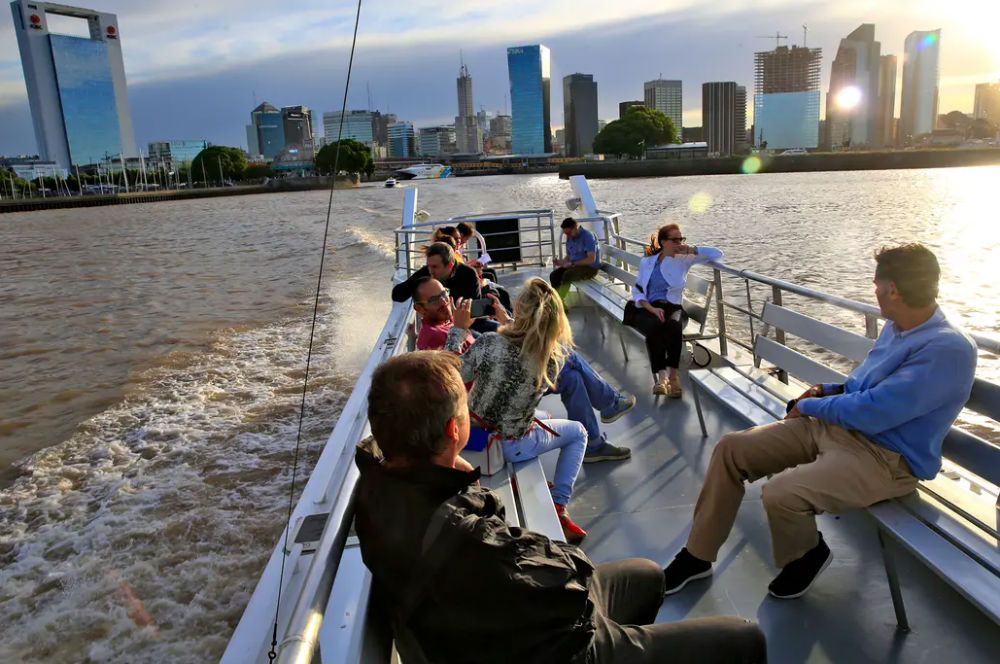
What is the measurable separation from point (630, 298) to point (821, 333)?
12.0 feet

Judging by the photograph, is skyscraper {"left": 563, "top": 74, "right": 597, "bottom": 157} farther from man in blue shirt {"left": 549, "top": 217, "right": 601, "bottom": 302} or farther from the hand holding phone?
the hand holding phone

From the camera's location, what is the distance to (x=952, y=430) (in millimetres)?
2623

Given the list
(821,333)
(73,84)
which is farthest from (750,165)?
(73,84)

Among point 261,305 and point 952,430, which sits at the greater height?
point 952,430

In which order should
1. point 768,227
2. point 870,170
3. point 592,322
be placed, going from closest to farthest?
1. point 592,322
2. point 768,227
3. point 870,170

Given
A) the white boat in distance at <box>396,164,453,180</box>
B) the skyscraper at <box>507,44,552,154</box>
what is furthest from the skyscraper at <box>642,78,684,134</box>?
the white boat in distance at <box>396,164,453,180</box>

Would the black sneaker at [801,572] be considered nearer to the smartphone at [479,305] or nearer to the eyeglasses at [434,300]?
the eyeglasses at [434,300]

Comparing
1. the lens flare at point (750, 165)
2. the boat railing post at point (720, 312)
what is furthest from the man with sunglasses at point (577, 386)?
the lens flare at point (750, 165)

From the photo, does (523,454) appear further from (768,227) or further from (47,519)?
(768,227)

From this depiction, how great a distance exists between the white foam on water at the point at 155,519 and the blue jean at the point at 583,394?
2.40 metres

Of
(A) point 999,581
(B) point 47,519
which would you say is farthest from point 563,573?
(B) point 47,519

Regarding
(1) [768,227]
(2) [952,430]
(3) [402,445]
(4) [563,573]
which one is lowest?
(1) [768,227]

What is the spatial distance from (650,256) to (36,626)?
486 centimetres

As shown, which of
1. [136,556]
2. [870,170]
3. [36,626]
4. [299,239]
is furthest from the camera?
[870,170]
